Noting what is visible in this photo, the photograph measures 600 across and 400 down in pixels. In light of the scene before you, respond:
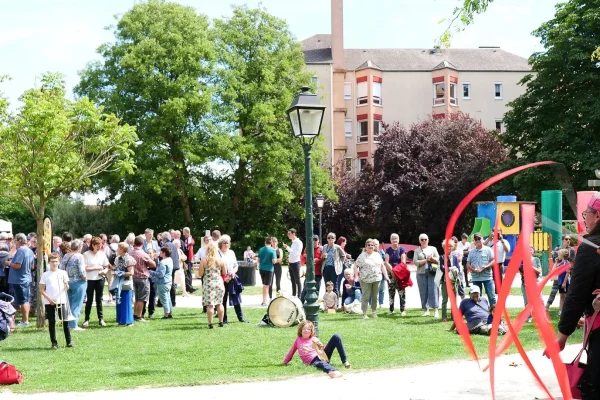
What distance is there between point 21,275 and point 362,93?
157 ft

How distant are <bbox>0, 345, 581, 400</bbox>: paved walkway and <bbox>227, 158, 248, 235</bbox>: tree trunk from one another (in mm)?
36409

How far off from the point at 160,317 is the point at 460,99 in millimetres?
48774

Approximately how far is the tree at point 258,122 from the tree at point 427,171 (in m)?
4.23

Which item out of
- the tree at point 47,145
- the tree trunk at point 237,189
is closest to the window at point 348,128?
the tree trunk at point 237,189

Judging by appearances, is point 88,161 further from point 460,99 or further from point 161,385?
point 460,99

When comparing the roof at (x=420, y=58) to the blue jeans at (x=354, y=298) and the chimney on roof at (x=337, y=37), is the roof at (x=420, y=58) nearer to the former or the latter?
the chimney on roof at (x=337, y=37)

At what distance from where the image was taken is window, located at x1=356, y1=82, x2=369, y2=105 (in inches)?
2377

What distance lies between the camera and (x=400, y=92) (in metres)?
61.3

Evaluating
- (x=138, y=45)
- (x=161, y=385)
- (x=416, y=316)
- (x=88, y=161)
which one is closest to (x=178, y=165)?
(x=138, y=45)

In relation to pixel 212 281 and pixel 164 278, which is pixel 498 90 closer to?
pixel 164 278

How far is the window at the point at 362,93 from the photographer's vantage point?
6038cm

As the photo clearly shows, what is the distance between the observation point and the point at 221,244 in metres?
15.5

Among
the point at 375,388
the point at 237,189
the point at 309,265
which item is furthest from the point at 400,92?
the point at 375,388

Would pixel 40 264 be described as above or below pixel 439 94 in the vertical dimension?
below
